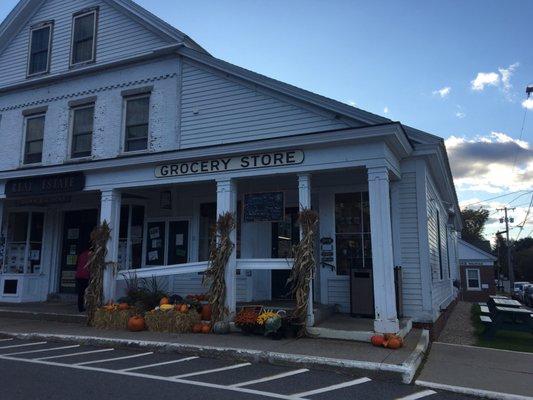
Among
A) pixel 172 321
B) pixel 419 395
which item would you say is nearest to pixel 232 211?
pixel 172 321

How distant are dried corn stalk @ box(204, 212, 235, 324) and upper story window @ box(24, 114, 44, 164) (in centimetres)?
781

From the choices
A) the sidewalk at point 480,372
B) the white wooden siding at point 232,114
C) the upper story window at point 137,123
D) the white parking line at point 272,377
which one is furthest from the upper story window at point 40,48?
the sidewalk at point 480,372

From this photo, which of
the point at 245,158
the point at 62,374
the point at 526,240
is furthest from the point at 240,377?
the point at 526,240

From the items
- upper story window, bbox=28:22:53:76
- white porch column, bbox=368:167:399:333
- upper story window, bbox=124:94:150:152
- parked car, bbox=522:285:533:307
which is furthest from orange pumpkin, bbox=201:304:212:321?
parked car, bbox=522:285:533:307

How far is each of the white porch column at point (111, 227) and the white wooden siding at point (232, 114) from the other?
2.23m

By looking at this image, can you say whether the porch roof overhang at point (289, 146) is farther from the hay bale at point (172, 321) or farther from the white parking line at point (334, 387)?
the white parking line at point (334, 387)

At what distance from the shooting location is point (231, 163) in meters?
9.93

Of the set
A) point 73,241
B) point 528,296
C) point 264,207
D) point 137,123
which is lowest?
point 528,296

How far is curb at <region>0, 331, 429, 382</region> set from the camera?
6270 mm

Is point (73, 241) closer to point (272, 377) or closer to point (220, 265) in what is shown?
point (220, 265)

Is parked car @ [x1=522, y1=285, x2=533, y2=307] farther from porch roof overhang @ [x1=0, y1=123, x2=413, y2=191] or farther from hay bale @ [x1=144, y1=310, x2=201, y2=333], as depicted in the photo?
hay bale @ [x1=144, y1=310, x2=201, y2=333]

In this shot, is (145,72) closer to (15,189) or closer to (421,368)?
(15,189)

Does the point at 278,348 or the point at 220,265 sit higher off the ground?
the point at 220,265

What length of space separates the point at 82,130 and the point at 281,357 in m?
9.86
